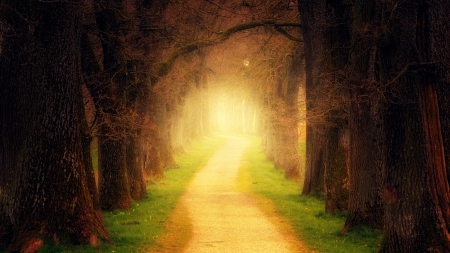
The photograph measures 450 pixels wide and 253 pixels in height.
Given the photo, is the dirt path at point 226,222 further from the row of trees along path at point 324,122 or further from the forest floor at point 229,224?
the row of trees along path at point 324,122

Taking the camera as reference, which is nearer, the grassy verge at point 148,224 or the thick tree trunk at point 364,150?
the grassy verge at point 148,224

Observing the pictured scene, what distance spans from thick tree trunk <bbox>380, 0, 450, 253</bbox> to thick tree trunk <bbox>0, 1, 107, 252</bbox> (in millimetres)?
6257

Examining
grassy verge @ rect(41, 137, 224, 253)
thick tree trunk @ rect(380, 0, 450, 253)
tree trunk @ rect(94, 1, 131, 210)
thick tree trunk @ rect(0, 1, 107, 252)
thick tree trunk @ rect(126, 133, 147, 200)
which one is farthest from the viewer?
thick tree trunk @ rect(126, 133, 147, 200)

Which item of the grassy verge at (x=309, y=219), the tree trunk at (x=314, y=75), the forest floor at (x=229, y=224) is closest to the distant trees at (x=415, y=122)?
the grassy verge at (x=309, y=219)

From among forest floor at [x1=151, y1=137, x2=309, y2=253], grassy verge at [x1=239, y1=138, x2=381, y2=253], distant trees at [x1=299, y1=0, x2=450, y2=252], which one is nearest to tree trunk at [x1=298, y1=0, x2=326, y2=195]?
grassy verge at [x1=239, y1=138, x2=381, y2=253]

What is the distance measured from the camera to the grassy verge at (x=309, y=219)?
1067 cm

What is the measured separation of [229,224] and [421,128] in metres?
6.84

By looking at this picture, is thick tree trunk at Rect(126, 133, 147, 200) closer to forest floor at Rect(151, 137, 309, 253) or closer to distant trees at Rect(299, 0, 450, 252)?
forest floor at Rect(151, 137, 309, 253)

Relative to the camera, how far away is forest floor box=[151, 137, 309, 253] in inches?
423

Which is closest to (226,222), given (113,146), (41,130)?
(113,146)

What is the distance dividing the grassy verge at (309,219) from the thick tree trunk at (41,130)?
5.24 meters

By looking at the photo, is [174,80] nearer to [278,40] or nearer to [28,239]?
[278,40]

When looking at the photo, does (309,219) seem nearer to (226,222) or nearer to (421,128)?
(226,222)

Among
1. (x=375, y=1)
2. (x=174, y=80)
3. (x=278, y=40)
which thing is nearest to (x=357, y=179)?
(x=375, y=1)
